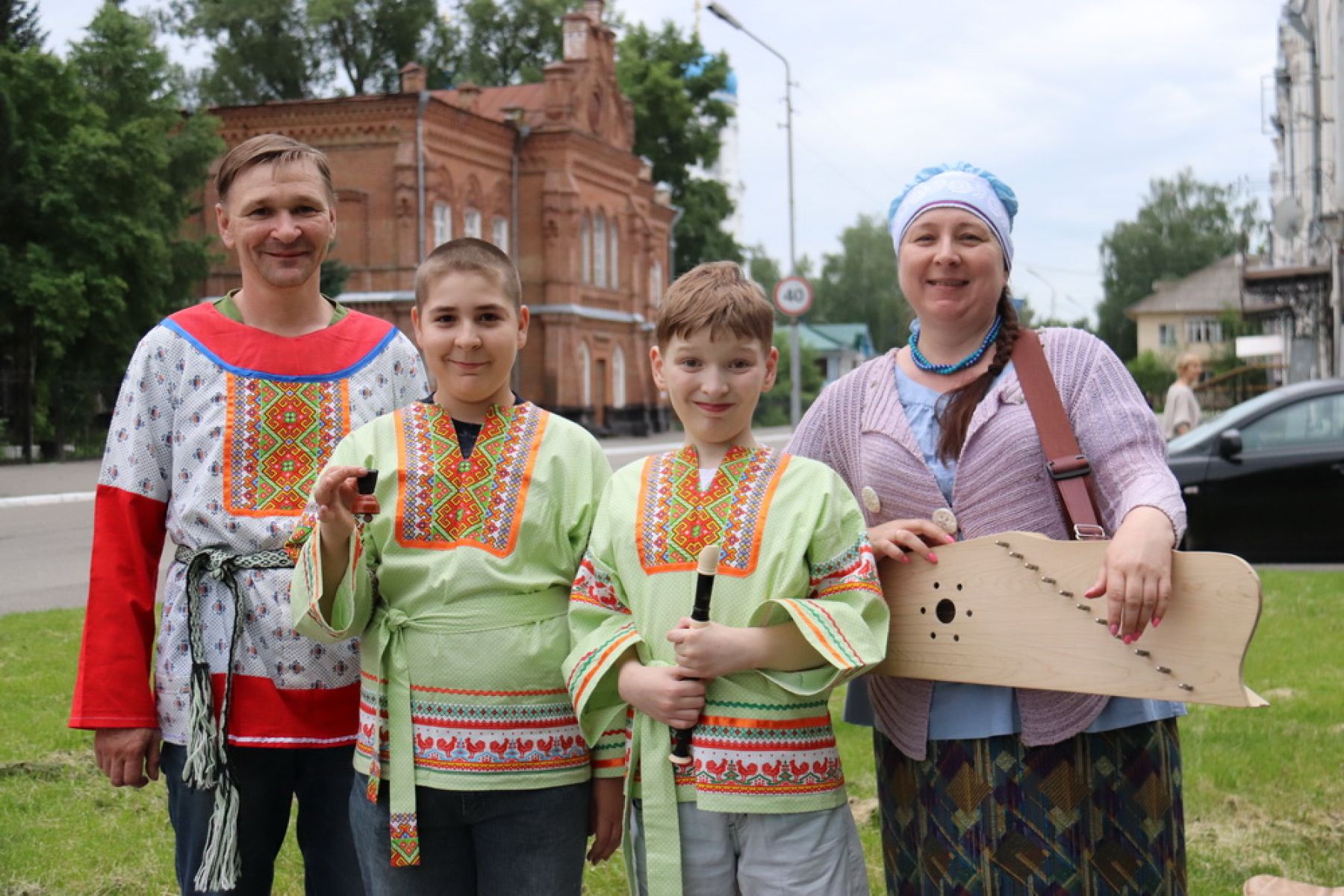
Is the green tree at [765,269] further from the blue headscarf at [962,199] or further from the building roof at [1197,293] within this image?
the blue headscarf at [962,199]

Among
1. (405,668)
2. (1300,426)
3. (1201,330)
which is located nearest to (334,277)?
(1300,426)

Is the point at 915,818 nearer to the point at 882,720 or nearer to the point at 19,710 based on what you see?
the point at 882,720

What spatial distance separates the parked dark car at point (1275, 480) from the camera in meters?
10.9

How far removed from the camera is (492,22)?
56.1 m

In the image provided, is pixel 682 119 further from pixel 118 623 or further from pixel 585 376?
pixel 118 623

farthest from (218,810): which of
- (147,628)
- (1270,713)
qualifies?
(1270,713)

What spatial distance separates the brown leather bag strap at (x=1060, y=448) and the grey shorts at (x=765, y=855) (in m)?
0.75

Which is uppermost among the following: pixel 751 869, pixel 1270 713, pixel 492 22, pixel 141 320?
pixel 492 22

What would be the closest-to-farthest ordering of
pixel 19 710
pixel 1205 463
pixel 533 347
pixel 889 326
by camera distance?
1. pixel 19 710
2. pixel 1205 463
3. pixel 533 347
4. pixel 889 326

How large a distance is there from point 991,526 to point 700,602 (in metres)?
0.67

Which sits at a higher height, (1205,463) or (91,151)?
(91,151)

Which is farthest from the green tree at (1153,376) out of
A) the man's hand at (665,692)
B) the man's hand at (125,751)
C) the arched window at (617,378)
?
the man's hand at (125,751)

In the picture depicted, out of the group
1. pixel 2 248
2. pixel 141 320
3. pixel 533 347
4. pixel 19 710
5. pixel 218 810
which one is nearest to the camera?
pixel 218 810

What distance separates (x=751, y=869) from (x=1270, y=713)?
4.72 m
